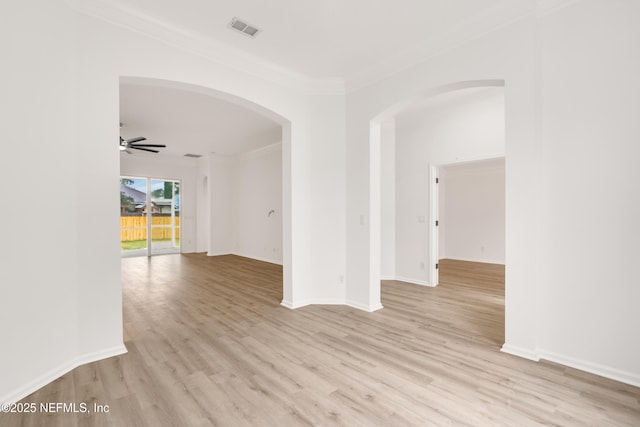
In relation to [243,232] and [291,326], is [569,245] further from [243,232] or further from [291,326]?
[243,232]

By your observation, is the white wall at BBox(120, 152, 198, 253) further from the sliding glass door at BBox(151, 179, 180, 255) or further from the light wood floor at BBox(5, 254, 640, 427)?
the light wood floor at BBox(5, 254, 640, 427)

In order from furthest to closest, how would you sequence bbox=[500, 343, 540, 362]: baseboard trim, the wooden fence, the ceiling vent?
1. the wooden fence
2. the ceiling vent
3. bbox=[500, 343, 540, 362]: baseboard trim

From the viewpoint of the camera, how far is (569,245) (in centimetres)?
233

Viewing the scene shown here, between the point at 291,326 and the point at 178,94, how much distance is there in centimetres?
355

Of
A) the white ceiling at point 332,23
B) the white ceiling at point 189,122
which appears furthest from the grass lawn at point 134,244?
the white ceiling at point 332,23

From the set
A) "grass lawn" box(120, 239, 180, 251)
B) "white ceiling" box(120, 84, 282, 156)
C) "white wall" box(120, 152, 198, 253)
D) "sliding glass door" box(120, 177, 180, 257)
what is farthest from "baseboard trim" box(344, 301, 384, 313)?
"grass lawn" box(120, 239, 180, 251)

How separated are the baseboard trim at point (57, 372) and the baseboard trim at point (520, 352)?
3.32 metres

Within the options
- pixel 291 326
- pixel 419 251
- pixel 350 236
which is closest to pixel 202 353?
pixel 291 326

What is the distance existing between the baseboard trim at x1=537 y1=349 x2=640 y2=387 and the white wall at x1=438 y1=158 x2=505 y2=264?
18.2 feet

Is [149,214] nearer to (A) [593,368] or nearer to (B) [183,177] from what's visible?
(B) [183,177]

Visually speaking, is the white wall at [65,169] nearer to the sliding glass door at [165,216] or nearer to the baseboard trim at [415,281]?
the baseboard trim at [415,281]

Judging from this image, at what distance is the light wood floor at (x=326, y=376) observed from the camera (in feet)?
5.70

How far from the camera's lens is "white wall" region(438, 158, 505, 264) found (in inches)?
295

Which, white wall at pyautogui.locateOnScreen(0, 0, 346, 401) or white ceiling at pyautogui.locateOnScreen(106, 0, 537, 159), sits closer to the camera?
white wall at pyautogui.locateOnScreen(0, 0, 346, 401)
